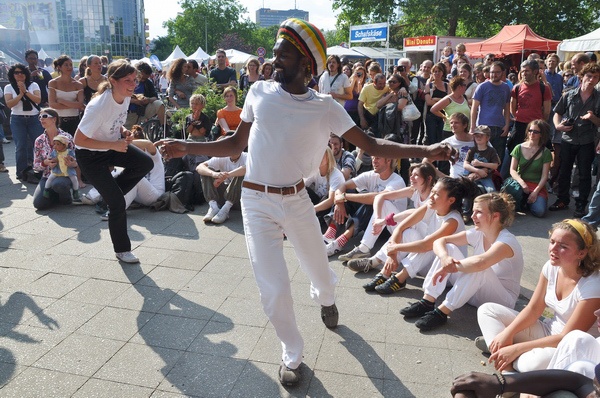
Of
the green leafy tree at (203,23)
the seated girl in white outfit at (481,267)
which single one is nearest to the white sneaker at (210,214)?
the seated girl in white outfit at (481,267)

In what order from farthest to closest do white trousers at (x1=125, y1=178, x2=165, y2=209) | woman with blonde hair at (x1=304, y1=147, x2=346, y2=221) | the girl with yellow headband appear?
white trousers at (x1=125, y1=178, x2=165, y2=209)
woman with blonde hair at (x1=304, y1=147, x2=346, y2=221)
the girl with yellow headband

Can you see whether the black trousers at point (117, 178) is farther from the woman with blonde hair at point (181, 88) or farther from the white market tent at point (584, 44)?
the white market tent at point (584, 44)

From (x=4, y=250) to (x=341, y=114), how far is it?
4.18m

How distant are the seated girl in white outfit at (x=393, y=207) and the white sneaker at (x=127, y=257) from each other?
2086mm

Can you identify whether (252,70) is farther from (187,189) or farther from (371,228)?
(371,228)

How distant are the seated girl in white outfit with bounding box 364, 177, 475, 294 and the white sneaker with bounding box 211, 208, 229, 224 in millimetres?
2514

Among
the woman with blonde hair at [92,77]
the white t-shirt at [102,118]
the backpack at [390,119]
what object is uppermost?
the woman with blonde hair at [92,77]

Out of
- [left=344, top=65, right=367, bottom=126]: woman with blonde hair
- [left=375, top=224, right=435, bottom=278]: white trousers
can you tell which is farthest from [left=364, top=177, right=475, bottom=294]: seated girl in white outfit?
[left=344, top=65, right=367, bottom=126]: woman with blonde hair

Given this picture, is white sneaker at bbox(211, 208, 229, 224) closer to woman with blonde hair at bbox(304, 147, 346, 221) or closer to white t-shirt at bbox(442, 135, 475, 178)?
woman with blonde hair at bbox(304, 147, 346, 221)

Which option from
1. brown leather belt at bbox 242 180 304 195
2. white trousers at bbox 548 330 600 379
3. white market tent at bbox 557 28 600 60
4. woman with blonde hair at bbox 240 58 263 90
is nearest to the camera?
white trousers at bbox 548 330 600 379

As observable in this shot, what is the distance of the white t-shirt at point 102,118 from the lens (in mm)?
4754

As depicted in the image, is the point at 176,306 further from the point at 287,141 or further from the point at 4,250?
the point at 4,250

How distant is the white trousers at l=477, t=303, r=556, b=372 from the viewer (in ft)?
10.0

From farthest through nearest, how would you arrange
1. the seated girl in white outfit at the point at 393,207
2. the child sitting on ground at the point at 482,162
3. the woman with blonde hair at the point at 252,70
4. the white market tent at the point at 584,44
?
the white market tent at the point at 584,44
the woman with blonde hair at the point at 252,70
the child sitting on ground at the point at 482,162
the seated girl in white outfit at the point at 393,207
